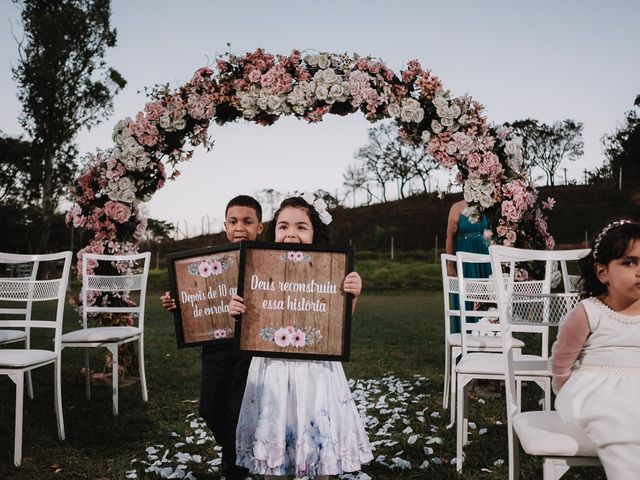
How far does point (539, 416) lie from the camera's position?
2.73 m

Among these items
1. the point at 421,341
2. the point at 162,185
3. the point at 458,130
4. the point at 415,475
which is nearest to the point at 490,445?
the point at 415,475

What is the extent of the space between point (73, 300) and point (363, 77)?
4662 mm

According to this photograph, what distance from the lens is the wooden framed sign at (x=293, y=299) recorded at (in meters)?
2.92

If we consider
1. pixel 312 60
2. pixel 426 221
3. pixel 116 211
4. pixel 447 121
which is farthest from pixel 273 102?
pixel 426 221

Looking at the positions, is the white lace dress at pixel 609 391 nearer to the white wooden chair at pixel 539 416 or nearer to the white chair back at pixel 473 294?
the white wooden chair at pixel 539 416

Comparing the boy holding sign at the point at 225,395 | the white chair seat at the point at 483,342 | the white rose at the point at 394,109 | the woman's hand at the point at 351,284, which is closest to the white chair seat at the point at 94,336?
the boy holding sign at the point at 225,395

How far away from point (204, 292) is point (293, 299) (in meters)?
0.61

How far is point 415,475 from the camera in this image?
4.16 metres

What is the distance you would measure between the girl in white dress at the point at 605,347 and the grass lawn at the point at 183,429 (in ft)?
→ 6.31

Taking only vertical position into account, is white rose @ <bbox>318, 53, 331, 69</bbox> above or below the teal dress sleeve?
above

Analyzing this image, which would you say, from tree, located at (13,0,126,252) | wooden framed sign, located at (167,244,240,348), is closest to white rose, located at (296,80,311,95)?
wooden framed sign, located at (167,244,240,348)

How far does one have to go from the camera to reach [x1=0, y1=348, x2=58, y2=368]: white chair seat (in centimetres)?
439

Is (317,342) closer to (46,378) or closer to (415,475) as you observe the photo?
(415,475)

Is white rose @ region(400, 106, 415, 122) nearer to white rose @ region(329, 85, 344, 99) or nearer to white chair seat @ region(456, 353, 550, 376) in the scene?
white rose @ region(329, 85, 344, 99)
